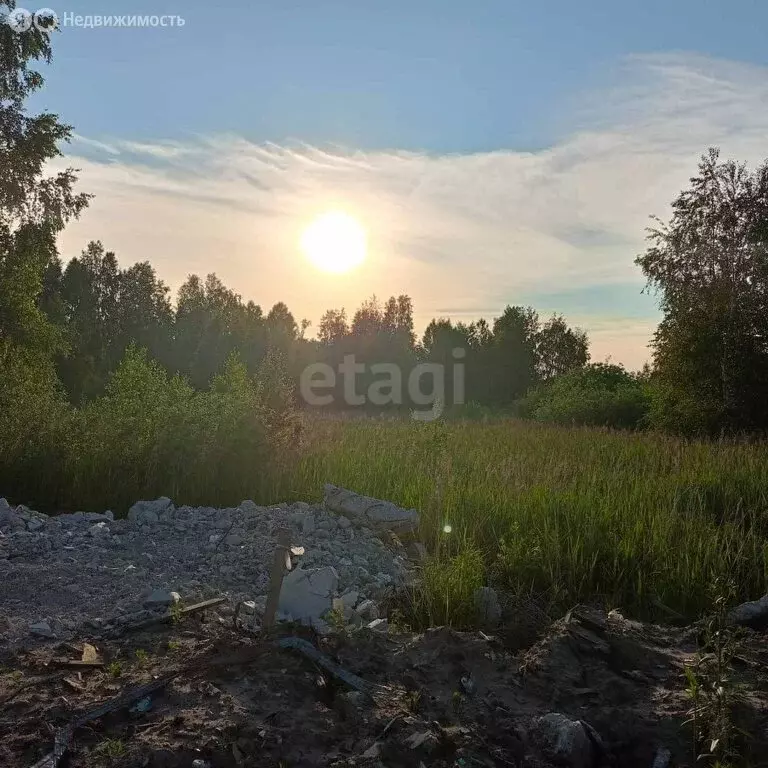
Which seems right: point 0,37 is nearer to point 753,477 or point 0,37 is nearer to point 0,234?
point 0,234

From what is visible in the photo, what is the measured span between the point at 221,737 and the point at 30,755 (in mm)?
800

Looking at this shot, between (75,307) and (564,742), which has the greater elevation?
(75,307)

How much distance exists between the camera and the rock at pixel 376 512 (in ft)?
21.9

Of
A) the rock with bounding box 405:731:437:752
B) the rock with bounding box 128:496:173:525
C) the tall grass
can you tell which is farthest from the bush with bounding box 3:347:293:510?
the rock with bounding box 405:731:437:752

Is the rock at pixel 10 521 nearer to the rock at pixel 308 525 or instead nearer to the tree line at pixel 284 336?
the rock at pixel 308 525

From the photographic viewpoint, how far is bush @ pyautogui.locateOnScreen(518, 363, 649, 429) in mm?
23281

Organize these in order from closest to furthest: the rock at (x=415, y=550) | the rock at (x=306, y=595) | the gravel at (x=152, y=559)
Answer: the rock at (x=306, y=595) < the gravel at (x=152, y=559) < the rock at (x=415, y=550)

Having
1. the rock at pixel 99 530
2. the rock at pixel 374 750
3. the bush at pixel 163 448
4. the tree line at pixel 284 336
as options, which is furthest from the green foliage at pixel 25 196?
the tree line at pixel 284 336

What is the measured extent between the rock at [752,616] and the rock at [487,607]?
1.55 metres

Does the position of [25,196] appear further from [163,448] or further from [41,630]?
[41,630]

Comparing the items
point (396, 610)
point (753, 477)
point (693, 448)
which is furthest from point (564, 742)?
point (693, 448)

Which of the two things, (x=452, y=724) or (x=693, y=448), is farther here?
(x=693, y=448)

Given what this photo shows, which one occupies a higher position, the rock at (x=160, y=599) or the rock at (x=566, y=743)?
the rock at (x=160, y=599)

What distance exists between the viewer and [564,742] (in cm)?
297
